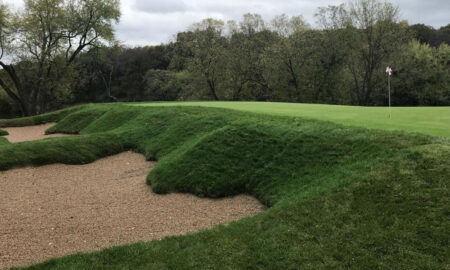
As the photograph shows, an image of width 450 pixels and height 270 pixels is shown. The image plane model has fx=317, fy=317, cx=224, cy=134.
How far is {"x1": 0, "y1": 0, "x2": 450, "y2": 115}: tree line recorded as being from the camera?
35.6m

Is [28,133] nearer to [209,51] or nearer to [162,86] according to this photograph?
[209,51]

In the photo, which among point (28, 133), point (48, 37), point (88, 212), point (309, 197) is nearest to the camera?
point (309, 197)

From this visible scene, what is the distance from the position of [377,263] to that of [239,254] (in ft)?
6.76

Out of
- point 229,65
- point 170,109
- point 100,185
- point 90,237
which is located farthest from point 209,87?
point 90,237

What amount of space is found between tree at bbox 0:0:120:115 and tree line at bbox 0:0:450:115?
0.35 ft

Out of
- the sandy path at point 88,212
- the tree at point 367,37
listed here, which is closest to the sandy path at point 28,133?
the sandy path at point 88,212

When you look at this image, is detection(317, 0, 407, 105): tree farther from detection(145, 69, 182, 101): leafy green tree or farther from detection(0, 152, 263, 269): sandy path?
detection(0, 152, 263, 269): sandy path

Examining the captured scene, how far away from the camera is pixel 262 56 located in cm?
4228

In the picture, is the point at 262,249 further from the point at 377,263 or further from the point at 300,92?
the point at 300,92

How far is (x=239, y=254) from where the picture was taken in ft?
17.1

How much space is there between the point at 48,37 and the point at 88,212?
3493 centimetres

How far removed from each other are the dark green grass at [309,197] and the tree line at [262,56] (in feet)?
95.9

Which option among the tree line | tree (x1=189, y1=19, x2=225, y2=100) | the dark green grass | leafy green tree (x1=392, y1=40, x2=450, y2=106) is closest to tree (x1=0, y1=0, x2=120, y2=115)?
the tree line

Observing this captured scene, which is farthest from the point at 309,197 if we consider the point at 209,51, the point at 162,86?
the point at 162,86
